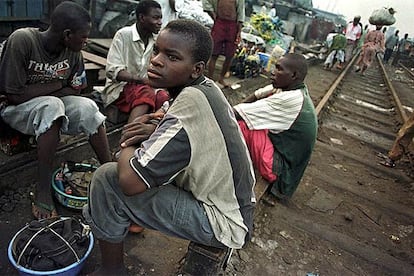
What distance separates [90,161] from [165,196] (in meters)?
1.72

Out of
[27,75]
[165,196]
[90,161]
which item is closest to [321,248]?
[165,196]

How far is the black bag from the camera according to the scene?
181 cm

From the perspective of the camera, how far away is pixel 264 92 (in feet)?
11.1

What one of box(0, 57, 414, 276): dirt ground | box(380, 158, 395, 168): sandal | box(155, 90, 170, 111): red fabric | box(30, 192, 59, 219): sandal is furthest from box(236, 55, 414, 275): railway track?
box(30, 192, 59, 219): sandal

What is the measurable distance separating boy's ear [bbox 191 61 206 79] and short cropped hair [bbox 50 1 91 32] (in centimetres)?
108

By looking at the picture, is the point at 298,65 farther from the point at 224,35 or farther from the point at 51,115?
the point at 224,35

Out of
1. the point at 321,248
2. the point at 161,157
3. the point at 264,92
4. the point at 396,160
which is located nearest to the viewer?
the point at 161,157

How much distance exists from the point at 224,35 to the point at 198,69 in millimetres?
4199

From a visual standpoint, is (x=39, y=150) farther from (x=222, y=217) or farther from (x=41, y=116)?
(x=222, y=217)

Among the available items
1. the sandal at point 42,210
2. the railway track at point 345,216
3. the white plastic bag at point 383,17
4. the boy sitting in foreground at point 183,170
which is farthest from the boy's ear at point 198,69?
the white plastic bag at point 383,17

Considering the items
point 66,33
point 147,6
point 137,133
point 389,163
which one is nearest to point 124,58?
point 147,6

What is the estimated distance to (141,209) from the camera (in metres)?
1.67

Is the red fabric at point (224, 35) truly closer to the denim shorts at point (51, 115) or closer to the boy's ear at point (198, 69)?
the denim shorts at point (51, 115)

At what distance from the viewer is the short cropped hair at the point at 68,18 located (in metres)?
2.21
